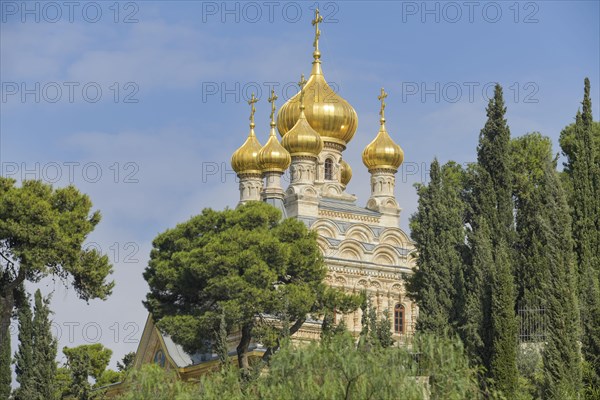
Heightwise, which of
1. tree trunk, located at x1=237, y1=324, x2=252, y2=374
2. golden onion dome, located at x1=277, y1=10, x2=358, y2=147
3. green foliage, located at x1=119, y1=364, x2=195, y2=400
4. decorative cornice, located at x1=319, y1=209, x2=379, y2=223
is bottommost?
green foliage, located at x1=119, y1=364, x2=195, y2=400

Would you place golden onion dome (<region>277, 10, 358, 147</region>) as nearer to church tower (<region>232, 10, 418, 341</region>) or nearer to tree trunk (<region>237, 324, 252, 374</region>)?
church tower (<region>232, 10, 418, 341</region>)

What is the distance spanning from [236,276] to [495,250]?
10.3m

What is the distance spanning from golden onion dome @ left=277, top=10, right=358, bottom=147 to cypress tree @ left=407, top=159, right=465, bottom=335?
24.2 metres

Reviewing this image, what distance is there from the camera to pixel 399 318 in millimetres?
54000

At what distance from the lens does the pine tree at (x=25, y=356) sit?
3472 centimetres

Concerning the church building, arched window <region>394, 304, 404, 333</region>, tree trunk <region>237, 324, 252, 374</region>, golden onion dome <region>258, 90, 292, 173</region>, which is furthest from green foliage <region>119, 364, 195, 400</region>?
golden onion dome <region>258, 90, 292, 173</region>

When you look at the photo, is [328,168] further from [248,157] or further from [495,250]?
[495,250]

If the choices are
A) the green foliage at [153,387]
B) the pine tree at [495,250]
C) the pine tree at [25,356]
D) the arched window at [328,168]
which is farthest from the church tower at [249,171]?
the green foliage at [153,387]

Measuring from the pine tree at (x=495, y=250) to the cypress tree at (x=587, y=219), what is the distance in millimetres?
1751

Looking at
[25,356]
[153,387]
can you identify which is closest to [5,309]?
[25,356]

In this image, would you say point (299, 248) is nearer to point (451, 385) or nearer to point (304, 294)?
point (304, 294)

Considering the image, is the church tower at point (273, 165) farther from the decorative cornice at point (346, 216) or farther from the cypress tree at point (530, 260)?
the cypress tree at point (530, 260)

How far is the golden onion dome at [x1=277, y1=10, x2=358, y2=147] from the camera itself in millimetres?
59188

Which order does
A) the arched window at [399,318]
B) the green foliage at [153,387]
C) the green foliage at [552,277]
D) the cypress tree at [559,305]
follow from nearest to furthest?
1. the green foliage at [153,387]
2. the cypress tree at [559,305]
3. the green foliage at [552,277]
4. the arched window at [399,318]
